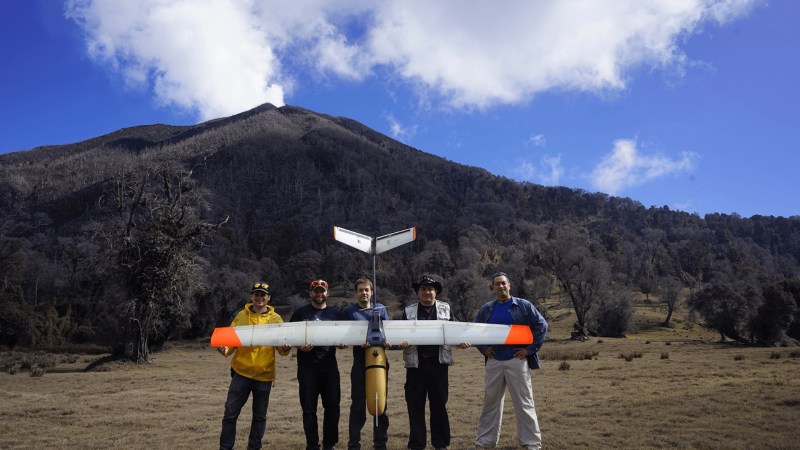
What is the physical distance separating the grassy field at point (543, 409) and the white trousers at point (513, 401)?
81 cm


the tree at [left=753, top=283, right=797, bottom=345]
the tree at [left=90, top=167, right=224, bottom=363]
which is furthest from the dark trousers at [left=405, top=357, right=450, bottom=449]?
the tree at [left=753, top=283, right=797, bottom=345]

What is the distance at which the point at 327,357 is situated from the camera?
695cm

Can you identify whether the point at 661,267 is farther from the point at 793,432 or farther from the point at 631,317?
the point at 793,432

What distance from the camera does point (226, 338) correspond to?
266 inches

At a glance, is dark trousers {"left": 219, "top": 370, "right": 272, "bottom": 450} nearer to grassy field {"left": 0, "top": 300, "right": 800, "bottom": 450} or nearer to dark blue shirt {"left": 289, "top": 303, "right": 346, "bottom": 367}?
dark blue shirt {"left": 289, "top": 303, "right": 346, "bottom": 367}

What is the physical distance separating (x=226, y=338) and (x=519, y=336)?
4.07 meters

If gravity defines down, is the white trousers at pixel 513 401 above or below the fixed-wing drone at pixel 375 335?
below

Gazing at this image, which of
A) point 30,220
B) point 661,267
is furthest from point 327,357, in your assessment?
point 30,220

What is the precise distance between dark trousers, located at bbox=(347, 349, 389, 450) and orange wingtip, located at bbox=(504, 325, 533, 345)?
210 cm

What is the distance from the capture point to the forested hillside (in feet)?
91.2

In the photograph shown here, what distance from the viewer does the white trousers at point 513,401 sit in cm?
669

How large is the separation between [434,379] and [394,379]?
37.9 ft

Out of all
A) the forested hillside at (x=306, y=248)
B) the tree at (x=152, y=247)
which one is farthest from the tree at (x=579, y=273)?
the tree at (x=152, y=247)

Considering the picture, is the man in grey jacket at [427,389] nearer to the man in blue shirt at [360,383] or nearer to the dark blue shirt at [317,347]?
the man in blue shirt at [360,383]
